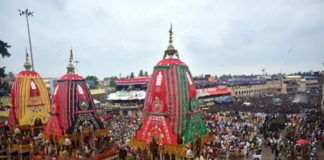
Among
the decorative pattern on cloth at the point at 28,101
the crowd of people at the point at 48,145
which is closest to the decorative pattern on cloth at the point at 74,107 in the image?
the crowd of people at the point at 48,145

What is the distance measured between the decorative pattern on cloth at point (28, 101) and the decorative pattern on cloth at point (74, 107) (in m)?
3.51

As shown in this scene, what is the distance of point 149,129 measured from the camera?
10438mm

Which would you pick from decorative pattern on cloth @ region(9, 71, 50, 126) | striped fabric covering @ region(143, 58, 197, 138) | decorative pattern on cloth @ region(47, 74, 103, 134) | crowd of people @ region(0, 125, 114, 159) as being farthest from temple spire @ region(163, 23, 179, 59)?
decorative pattern on cloth @ region(9, 71, 50, 126)

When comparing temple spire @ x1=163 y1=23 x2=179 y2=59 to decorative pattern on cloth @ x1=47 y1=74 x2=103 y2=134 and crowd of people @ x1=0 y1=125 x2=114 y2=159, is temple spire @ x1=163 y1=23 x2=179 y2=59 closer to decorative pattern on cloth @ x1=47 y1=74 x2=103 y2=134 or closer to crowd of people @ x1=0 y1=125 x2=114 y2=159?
decorative pattern on cloth @ x1=47 y1=74 x2=103 y2=134

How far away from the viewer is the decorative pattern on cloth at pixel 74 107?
41.8ft

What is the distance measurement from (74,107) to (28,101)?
5.03 meters

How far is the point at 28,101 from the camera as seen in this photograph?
15.4 meters

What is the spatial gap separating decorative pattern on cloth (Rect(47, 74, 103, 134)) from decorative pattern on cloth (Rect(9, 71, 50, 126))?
3.51 m

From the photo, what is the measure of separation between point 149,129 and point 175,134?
1.36 metres

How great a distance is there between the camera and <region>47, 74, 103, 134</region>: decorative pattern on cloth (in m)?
12.7

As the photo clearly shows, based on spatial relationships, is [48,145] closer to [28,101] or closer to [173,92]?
[28,101]

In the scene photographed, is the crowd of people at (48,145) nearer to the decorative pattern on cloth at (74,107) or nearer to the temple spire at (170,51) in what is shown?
the decorative pattern on cloth at (74,107)

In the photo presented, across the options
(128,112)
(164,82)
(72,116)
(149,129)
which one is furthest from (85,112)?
(128,112)

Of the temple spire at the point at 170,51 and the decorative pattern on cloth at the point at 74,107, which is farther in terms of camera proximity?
the decorative pattern on cloth at the point at 74,107
